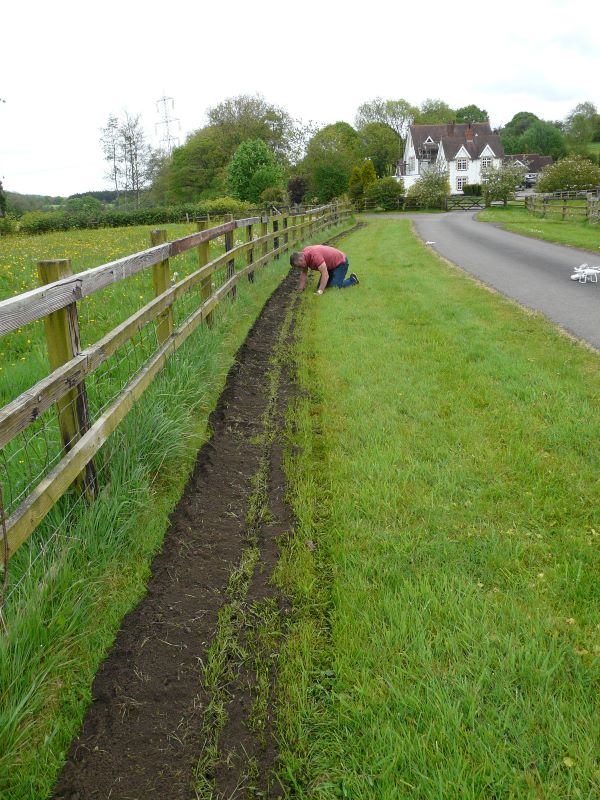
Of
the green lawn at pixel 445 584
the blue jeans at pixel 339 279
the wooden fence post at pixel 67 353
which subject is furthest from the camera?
the blue jeans at pixel 339 279

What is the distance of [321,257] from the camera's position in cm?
1103

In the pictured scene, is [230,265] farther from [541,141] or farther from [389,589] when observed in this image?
[541,141]

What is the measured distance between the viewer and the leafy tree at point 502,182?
50.3 meters

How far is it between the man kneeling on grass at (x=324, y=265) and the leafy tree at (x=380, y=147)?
82147mm

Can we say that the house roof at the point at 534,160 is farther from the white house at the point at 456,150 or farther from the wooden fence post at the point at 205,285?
the wooden fence post at the point at 205,285

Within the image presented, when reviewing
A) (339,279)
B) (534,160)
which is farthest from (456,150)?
(339,279)

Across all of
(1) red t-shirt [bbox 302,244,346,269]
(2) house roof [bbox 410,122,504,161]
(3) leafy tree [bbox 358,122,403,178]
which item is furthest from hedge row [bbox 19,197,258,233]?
(3) leafy tree [bbox 358,122,403,178]

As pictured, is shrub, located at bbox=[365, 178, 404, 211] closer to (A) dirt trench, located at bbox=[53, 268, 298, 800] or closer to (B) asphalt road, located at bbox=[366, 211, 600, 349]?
(B) asphalt road, located at bbox=[366, 211, 600, 349]

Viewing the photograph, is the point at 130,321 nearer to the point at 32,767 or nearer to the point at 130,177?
the point at 32,767

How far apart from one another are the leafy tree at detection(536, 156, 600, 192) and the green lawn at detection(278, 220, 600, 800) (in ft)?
138

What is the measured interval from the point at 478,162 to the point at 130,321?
82.9m

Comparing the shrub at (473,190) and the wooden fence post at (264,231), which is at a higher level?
the shrub at (473,190)

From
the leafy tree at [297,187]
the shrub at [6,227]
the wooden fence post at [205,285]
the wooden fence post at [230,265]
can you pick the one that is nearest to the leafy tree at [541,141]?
the leafy tree at [297,187]

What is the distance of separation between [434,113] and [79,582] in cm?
12600
